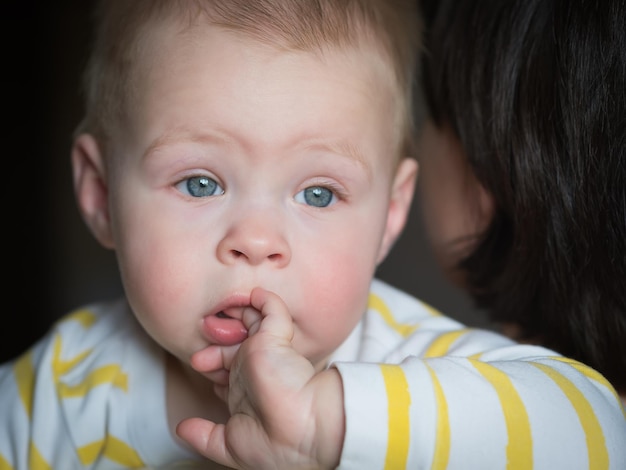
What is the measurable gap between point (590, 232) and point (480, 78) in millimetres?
315

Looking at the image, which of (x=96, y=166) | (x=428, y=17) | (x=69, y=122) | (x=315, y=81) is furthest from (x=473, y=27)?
(x=69, y=122)

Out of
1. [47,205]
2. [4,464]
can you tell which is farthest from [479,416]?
[47,205]

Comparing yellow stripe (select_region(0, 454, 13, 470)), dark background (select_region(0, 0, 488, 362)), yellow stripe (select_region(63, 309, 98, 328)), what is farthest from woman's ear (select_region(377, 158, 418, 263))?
dark background (select_region(0, 0, 488, 362))

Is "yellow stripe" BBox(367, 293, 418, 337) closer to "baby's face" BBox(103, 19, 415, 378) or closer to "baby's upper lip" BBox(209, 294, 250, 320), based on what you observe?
"baby's face" BBox(103, 19, 415, 378)

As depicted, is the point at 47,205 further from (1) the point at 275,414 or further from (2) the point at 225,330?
(1) the point at 275,414

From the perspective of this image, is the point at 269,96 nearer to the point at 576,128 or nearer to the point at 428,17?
the point at 576,128

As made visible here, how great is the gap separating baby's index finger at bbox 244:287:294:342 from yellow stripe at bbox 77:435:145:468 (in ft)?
1.29

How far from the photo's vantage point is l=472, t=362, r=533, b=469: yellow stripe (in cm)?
90

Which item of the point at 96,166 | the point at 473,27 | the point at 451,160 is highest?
the point at 473,27

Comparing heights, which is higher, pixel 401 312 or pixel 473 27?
pixel 473 27

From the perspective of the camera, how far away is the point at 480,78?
129 centimetres

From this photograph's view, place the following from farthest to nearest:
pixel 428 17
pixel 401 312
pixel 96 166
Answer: pixel 428 17
pixel 401 312
pixel 96 166

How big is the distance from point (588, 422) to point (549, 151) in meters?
0.38

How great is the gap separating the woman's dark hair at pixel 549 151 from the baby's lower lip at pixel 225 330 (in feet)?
1.52
